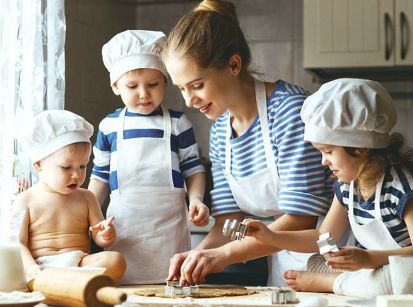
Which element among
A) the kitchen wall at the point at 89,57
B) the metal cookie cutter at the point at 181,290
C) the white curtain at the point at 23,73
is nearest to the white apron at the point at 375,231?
the metal cookie cutter at the point at 181,290

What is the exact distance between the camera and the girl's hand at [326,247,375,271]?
1.41 metres

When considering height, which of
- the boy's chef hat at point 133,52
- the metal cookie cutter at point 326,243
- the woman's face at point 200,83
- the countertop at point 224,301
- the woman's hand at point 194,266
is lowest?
the countertop at point 224,301

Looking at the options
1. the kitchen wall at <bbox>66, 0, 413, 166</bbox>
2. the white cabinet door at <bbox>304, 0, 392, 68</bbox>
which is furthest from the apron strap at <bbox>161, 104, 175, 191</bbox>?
the white cabinet door at <bbox>304, 0, 392, 68</bbox>

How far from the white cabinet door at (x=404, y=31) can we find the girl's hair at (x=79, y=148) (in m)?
1.59

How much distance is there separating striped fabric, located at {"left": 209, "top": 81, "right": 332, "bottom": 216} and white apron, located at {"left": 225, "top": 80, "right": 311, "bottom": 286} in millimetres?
13

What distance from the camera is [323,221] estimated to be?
1.79 meters

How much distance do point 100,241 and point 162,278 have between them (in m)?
0.21

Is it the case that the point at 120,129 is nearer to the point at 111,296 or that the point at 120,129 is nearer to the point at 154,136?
the point at 154,136

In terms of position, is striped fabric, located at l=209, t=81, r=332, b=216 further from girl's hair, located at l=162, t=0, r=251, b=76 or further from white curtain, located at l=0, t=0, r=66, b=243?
white curtain, located at l=0, t=0, r=66, b=243

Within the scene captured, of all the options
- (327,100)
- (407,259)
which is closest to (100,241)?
(327,100)

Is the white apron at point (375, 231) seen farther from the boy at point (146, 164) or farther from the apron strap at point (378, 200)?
the boy at point (146, 164)

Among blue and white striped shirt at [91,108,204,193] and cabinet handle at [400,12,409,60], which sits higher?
cabinet handle at [400,12,409,60]

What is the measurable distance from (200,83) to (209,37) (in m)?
0.11

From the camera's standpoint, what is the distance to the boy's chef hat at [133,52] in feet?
6.41
